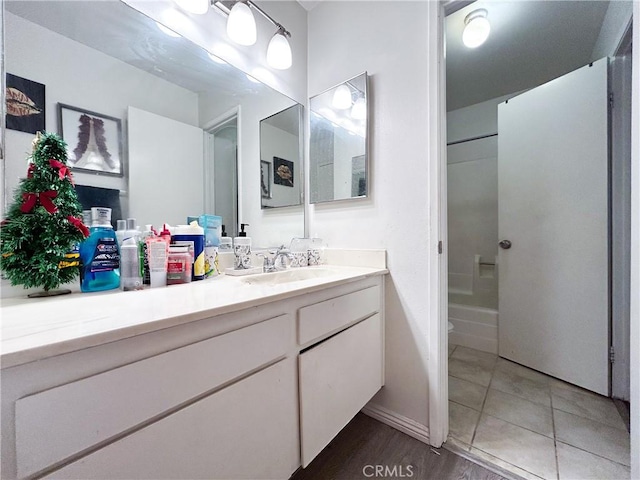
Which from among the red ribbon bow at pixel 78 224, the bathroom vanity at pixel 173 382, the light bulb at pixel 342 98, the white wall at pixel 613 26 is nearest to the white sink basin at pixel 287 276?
the bathroom vanity at pixel 173 382

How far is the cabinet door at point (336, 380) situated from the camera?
0.79 meters

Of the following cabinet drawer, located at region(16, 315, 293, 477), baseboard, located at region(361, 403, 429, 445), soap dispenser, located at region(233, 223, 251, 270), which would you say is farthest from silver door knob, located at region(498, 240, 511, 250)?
cabinet drawer, located at region(16, 315, 293, 477)

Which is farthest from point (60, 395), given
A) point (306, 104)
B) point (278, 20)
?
point (278, 20)

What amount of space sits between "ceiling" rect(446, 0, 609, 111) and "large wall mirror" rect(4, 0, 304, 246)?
4.57 ft

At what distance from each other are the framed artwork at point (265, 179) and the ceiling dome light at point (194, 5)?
630 mm

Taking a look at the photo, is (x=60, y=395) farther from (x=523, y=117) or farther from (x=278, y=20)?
(x=523, y=117)

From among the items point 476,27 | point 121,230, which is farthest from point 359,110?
point 121,230

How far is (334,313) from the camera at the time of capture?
0.91m

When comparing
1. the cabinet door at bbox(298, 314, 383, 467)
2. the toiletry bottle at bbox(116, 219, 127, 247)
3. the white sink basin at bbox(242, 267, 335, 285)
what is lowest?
the cabinet door at bbox(298, 314, 383, 467)

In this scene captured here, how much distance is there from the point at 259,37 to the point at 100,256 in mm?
A: 1264

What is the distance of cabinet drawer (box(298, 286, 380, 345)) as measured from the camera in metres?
0.79

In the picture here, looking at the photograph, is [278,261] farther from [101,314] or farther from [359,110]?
[359,110]

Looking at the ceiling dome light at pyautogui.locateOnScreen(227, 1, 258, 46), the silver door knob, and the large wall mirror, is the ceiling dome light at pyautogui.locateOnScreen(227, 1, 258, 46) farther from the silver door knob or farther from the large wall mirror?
the silver door knob

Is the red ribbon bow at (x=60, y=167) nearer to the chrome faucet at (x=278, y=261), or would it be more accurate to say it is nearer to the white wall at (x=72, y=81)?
the white wall at (x=72, y=81)
